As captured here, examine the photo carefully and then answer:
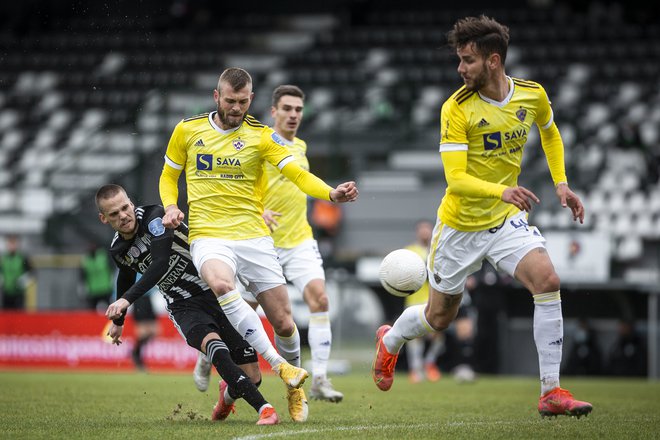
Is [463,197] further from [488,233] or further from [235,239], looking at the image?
[235,239]

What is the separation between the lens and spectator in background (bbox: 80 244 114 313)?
1697 cm

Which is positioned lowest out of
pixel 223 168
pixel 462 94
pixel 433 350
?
pixel 433 350

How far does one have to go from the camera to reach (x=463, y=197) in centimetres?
677

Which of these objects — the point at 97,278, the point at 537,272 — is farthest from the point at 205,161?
the point at 97,278

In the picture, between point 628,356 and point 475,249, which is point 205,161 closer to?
point 475,249

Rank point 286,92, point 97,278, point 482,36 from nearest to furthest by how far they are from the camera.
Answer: point 482,36
point 286,92
point 97,278

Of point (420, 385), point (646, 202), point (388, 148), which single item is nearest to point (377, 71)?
point (388, 148)

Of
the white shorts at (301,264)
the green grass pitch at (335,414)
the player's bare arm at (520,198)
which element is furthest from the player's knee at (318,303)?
the player's bare arm at (520,198)

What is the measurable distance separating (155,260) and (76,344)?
1032 cm

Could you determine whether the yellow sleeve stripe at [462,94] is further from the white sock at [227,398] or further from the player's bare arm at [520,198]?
the white sock at [227,398]

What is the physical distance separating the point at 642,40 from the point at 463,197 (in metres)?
16.7

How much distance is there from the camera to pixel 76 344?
1653cm

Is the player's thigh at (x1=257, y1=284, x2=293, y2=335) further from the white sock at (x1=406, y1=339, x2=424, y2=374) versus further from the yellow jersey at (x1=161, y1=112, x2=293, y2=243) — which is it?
the white sock at (x1=406, y1=339, x2=424, y2=374)

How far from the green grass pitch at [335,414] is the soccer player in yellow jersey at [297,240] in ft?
1.91
